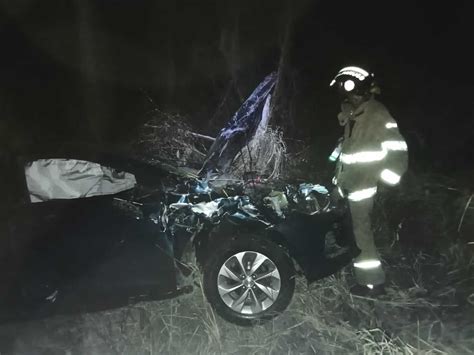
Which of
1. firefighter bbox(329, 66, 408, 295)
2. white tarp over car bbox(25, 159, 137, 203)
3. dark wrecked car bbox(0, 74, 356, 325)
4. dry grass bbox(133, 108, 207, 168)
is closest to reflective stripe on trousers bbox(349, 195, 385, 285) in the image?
firefighter bbox(329, 66, 408, 295)

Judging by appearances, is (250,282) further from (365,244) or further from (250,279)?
(365,244)

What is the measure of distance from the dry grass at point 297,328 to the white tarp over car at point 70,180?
4.62 feet

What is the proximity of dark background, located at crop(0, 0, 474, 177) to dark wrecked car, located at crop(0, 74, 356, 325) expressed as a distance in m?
5.22

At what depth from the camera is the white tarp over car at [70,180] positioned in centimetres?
505

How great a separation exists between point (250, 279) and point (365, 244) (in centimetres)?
103

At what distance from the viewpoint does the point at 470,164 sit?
825 centimetres

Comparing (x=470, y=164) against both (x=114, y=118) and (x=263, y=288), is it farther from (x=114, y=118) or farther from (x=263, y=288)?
(x=114, y=118)

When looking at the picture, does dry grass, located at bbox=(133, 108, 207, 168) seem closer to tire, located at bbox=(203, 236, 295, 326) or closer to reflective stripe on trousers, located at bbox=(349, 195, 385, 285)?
tire, located at bbox=(203, 236, 295, 326)

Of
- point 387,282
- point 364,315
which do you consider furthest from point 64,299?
point 387,282

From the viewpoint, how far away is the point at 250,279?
405 cm

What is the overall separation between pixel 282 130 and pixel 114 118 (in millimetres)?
4643

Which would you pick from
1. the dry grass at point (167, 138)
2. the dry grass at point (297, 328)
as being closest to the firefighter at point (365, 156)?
the dry grass at point (297, 328)

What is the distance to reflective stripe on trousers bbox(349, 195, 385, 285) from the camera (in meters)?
4.09

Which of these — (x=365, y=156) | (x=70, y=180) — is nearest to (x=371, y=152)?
(x=365, y=156)
